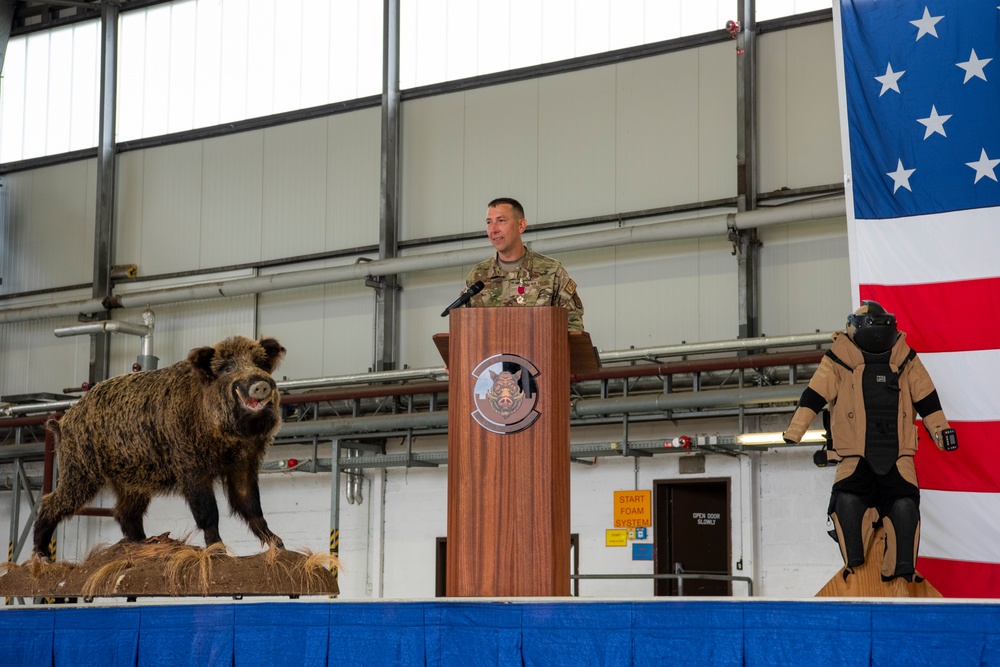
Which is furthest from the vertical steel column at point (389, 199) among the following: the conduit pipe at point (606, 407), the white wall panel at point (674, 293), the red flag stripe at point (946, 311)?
the red flag stripe at point (946, 311)

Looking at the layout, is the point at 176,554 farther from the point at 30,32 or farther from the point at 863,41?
the point at 30,32

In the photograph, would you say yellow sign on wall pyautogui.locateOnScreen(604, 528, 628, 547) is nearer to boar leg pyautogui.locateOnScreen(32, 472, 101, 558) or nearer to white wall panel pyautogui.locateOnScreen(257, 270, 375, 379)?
white wall panel pyautogui.locateOnScreen(257, 270, 375, 379)

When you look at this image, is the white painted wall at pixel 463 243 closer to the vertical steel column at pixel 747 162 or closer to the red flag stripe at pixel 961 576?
the vertical steel column at pixel 747 162

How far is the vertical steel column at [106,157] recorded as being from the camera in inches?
574

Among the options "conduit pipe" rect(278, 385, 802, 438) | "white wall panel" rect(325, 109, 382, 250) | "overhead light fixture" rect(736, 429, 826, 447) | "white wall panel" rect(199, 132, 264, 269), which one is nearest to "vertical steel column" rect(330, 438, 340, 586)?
"conduit pipe" rect(278, 385, 802, 438)

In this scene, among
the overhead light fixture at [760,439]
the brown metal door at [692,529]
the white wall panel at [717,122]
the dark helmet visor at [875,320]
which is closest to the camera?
the dark helmet visor at [875,320]

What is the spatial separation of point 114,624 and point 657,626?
1.96 meters

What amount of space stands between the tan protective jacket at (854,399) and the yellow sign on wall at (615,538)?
6.92 metres

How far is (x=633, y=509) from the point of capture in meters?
11.4

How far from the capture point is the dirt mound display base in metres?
4.04

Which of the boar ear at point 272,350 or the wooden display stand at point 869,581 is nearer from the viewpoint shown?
the boar ear at point 272,350

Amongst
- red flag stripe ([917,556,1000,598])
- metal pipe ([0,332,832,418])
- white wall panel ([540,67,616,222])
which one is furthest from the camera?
white wall panel ([540,67,616,222])

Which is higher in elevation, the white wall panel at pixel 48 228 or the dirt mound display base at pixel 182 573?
the white wall panel at pixel 48 228

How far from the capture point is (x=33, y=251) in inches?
607
